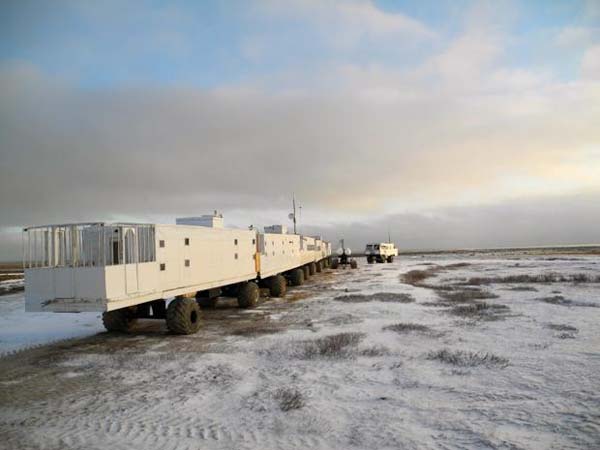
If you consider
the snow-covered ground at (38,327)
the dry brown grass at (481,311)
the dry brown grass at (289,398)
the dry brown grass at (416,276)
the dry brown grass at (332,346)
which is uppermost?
the snow-covered ground at (38,327)

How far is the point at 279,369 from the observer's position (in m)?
8.71

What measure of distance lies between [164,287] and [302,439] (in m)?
7.78

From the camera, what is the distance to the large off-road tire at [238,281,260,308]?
18406 millimetres

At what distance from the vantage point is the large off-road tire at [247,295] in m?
18.4

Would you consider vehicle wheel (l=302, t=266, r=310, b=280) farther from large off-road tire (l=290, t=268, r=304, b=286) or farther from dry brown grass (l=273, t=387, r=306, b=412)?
dry brown grass (l=273, t=387, r=306, b=412)

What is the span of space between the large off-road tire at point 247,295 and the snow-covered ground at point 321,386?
404 cm

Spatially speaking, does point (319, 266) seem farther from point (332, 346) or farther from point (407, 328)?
point (332, 346)

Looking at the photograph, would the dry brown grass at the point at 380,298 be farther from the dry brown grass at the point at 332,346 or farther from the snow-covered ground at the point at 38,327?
the snow-covered ground at the point at 38,327

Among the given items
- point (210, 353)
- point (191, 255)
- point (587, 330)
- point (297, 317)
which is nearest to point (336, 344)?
point (210, 353)

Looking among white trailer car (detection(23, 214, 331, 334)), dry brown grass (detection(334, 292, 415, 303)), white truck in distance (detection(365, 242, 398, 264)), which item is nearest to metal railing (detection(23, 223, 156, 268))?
white trailer car (detection(23, 214, 331, 334))

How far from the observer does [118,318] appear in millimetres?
13352

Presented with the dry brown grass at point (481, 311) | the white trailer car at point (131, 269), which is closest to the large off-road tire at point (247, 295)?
the white trailer car at point (131, 269)

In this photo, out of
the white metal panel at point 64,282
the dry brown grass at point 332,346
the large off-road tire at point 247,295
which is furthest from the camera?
the large off-road tire at point 247,295

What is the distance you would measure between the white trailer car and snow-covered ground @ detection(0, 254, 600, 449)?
1.14 m
